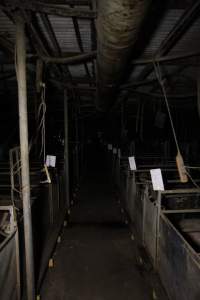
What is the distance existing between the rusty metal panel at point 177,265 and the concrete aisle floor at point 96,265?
41cm

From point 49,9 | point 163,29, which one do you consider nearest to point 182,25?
point 163,29

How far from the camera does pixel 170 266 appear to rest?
255 centimetres

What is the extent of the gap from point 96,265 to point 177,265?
1575 millimetres

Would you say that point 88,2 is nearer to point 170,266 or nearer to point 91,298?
Answer: point 170,266

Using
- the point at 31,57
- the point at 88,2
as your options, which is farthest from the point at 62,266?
the point at 88,2

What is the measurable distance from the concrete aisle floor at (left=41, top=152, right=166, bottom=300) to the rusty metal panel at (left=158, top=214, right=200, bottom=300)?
407mm

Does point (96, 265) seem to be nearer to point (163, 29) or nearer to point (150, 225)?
point (150, 225)

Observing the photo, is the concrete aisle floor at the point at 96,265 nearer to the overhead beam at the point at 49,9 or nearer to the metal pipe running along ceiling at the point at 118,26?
the metal pipe running along ceiling at the point at 118,26

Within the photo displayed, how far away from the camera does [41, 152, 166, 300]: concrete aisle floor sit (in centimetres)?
291

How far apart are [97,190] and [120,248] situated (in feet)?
13.9

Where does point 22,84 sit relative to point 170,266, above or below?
above

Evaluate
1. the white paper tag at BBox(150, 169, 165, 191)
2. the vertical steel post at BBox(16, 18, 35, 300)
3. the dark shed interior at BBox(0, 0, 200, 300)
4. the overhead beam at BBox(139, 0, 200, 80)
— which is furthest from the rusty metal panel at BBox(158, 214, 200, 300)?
the overhead beam at BBox(139, 0, 200, 80)

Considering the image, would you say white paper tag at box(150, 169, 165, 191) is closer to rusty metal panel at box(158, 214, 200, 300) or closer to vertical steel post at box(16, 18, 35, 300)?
rusty metal panel at box(158, 214, 200, 300)

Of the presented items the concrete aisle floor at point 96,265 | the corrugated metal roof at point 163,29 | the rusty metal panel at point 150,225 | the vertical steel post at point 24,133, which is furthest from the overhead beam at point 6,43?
the concrete aisle floor at point 96,265
